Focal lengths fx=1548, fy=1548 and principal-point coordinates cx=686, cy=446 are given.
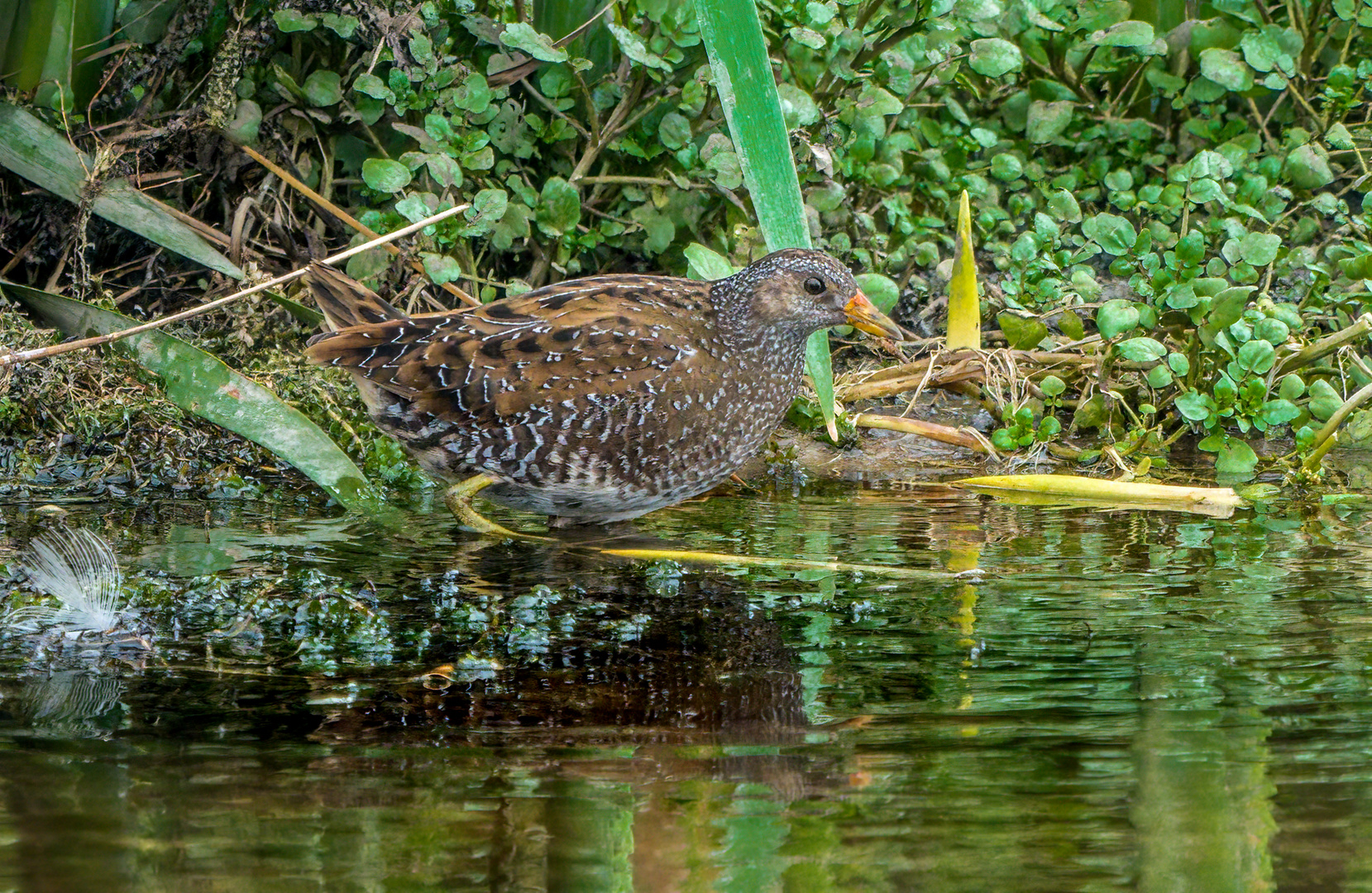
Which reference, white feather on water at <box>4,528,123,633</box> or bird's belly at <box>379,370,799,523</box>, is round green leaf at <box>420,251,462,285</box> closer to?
bird's belly at <box>379,370,799,523</box>

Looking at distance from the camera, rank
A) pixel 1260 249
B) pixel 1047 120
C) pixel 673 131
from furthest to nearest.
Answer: pixel 1047 120, pixel 673 131, pixel 1260 249

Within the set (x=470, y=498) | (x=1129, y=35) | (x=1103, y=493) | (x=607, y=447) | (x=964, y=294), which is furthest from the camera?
(x=1129, y=35)

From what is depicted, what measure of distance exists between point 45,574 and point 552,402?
1382 mm

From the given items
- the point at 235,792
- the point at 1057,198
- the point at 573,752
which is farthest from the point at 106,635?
the point at 1057,198

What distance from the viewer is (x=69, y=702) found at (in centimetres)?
282

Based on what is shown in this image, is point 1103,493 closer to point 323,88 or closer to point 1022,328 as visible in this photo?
point 1022,328

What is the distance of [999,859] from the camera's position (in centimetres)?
217

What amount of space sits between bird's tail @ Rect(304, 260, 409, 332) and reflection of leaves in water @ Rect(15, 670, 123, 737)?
181 cm

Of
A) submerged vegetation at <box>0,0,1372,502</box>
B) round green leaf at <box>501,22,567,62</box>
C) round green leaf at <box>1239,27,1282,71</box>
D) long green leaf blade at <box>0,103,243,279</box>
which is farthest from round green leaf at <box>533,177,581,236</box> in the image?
round green leaf at <box>1239,27,1282,71</box>

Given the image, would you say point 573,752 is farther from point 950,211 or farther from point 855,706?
point 950,211

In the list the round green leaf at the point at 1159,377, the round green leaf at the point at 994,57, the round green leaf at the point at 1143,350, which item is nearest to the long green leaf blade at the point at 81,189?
the round green leaf at the point at 994,57

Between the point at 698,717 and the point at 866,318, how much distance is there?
1.99 metres

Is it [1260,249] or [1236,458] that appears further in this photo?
[1260,249]

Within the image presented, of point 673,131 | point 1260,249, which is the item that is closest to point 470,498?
point 673,131
